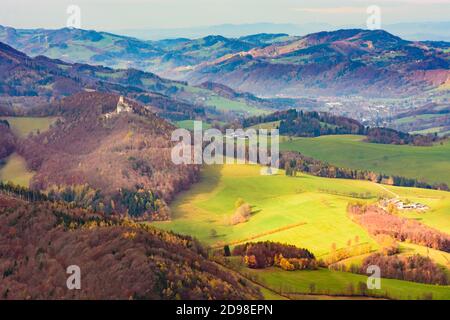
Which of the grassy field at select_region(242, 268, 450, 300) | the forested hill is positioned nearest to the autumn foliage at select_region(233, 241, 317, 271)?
the grassy field at select_region(242, 268, 450, 300)

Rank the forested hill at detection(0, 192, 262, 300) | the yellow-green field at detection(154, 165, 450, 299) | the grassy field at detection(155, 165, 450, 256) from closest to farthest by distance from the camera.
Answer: the forested hill at detection(0, 192, 262, 300) → the yellow-green field at detection(154, 165, 450, 299) → the grassy field at detection(155, 165, 450, 256)

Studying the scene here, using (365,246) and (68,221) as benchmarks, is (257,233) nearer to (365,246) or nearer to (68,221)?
(365,246)

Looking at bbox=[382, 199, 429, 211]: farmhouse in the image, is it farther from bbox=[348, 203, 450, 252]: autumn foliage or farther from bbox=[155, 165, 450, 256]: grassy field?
bbox=[348, 203, 450, 252]: autumn foliage

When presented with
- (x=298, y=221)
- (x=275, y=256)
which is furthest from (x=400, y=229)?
(x=275, y=256)

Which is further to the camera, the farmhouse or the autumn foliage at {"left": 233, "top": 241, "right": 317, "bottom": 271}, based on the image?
the farmhouse

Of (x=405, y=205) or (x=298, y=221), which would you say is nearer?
(x=298, y=221)

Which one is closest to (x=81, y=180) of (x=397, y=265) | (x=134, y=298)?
(x=397, y=265)

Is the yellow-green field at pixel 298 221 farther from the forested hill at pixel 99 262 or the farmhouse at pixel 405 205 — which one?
the forested hill at pixel 99 262

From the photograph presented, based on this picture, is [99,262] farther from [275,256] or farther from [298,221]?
[298,221]
